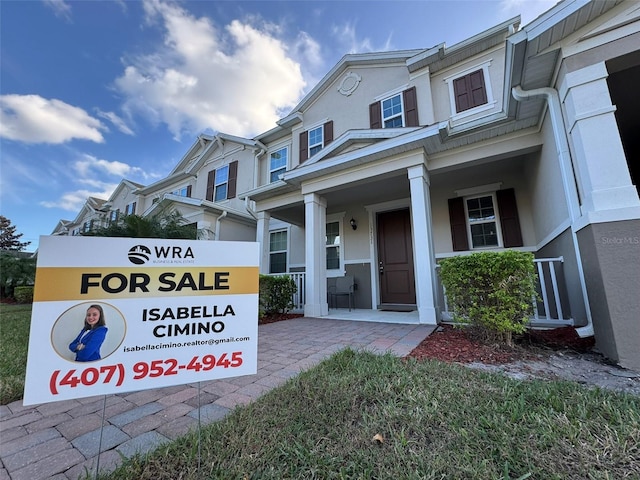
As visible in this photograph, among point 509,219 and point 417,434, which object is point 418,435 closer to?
point 417,434

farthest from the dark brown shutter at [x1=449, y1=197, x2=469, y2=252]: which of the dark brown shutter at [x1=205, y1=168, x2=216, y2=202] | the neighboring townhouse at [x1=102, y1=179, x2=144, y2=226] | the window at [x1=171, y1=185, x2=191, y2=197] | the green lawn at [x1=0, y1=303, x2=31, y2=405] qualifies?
Answer: the neighboring townhouse at [x1=102, y1=179, x2=144, y2=226]

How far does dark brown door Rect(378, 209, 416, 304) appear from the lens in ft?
21.1

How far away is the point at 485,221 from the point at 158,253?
21.0 feet

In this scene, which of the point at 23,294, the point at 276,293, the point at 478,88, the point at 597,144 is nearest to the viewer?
the point at 597,144

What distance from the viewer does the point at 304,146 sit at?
8.38 m

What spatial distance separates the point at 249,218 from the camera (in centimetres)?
902

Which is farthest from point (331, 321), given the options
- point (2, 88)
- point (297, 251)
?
point (2, 88)

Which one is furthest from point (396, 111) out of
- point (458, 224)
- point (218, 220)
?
point (218, 220)

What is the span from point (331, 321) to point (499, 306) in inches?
116

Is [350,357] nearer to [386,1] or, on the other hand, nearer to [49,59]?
[386,1]

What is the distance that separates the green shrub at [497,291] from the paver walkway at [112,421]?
926 mm

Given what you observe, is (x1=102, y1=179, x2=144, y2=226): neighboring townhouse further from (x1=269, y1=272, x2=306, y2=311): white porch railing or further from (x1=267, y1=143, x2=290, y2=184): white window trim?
(x1=269, y1=272, x2=306, y2=311): white porch railing

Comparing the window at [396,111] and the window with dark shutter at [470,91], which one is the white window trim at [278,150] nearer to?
the window at [396,111]

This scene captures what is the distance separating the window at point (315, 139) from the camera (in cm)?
791
